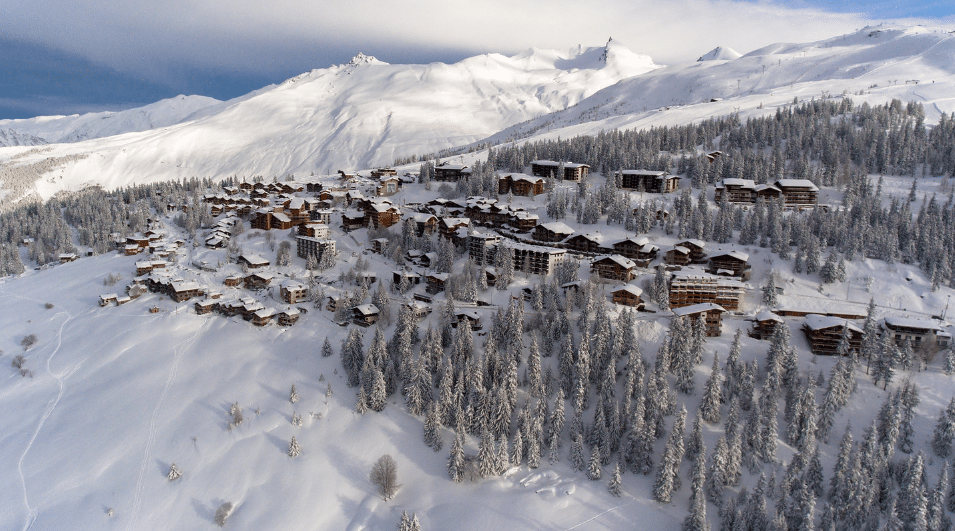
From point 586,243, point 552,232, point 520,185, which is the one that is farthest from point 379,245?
point 520,185

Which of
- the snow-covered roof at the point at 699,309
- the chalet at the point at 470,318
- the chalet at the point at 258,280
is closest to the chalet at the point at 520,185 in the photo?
the chalet at the point at 470,318

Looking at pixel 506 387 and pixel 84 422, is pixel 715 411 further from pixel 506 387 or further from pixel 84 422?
pixel 84 422

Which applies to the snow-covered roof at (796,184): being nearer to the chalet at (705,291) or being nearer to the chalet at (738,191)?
the chalet at (738,191)

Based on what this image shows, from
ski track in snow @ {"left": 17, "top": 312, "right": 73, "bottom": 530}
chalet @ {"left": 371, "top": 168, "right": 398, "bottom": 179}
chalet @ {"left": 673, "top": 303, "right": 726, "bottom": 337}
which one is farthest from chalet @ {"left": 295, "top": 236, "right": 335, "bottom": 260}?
chalet @ {"left": 673, "top": 303, "right": 726, "bottom": 337}

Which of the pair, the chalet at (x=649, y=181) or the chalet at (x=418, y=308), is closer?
the chalet at (x=418, y=308)

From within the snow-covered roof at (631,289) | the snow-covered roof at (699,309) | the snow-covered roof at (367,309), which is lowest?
the snow-covered roof at (699,309)

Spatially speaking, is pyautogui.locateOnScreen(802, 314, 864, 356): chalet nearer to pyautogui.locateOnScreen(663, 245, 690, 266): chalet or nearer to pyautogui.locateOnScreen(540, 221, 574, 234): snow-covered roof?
pyautogui.locateOnScreen(663, 245, 690, 266): chalet

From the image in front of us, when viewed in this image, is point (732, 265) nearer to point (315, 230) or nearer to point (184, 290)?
point (315, 230)
